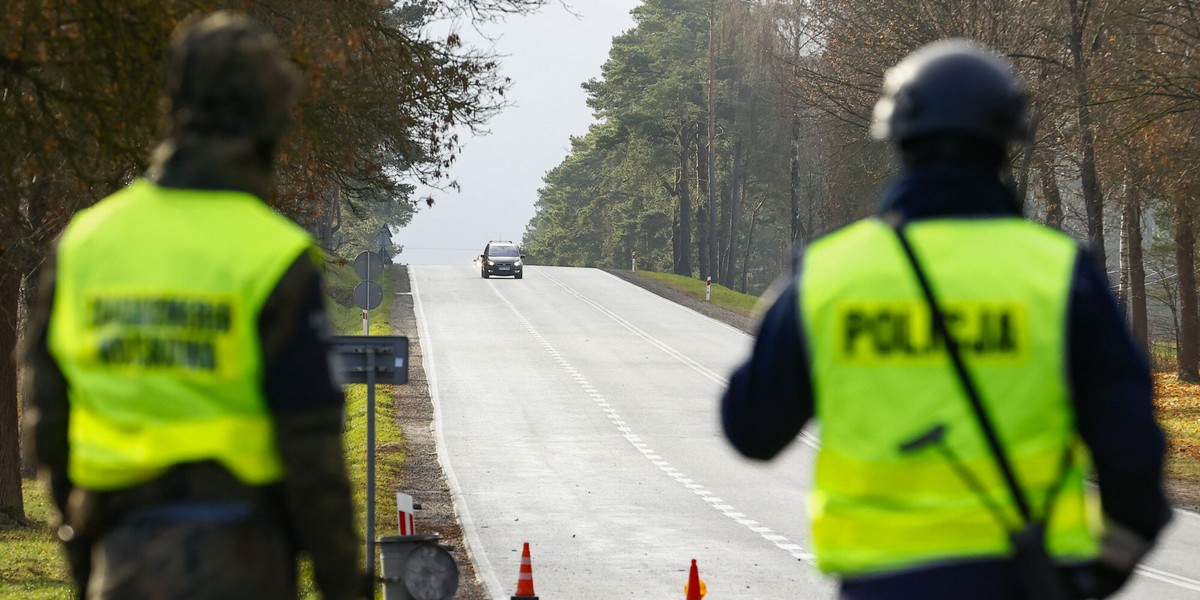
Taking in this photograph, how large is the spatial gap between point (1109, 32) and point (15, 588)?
18.8 meters

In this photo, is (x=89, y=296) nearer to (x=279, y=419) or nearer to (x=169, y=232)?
(x=169, y=232)

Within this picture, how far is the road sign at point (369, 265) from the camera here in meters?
23.2

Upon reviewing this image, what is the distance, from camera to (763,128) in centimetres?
8506

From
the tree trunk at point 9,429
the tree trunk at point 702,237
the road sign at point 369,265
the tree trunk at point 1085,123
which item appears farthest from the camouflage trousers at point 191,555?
the tree trunk at point 702,237

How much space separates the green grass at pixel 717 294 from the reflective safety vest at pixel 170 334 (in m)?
48.3

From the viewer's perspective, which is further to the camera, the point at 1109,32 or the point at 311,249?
the point at 1109,32

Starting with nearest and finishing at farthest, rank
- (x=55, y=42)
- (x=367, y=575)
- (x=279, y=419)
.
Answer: (x=279, y=419) → (x=367, y=575) → (x=55, y=42)

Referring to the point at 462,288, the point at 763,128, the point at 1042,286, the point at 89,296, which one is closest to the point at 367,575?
the point at 89,296

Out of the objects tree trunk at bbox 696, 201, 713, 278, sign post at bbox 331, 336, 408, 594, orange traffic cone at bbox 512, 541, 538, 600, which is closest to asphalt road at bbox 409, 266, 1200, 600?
orange traffic cone at bbox 512, 541, 538, 600

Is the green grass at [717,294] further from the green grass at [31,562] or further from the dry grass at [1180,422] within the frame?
the green grass at [31,562]

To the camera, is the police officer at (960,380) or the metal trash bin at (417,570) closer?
the police officer at (960,380)

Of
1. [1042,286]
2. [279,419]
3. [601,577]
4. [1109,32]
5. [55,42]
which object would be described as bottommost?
[601,577]

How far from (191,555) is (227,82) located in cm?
93

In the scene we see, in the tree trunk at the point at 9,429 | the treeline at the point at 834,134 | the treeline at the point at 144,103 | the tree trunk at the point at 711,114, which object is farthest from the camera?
the tree trunk at the point at 711,114
